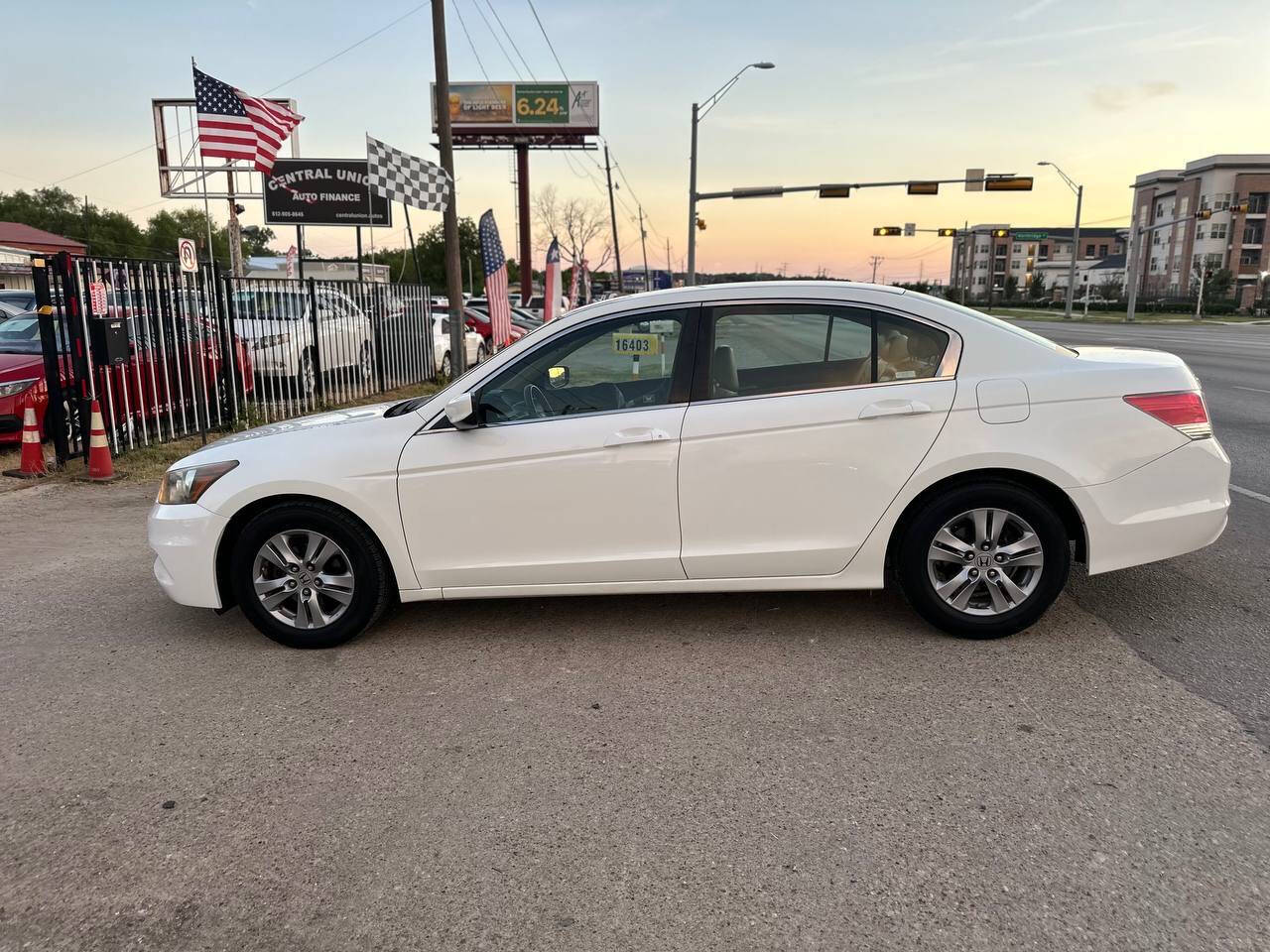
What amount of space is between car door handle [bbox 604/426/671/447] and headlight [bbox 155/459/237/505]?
5.98ft

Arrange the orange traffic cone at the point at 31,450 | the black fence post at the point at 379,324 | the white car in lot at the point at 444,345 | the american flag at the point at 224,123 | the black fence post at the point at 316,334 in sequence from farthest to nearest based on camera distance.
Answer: the white car in lot at the point at 444,345
the black fence post at the point at 379,324
the american flag at the point at 224,123
the black fence post at the point at 316,334
the orange traffic cone at the point at 31,450

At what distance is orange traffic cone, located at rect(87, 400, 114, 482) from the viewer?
27.7 feet

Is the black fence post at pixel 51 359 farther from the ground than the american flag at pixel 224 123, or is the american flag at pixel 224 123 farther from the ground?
the american flag at pixel 224 123

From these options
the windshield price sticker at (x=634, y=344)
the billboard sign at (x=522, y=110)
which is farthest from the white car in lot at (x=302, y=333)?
the billboard sign at (x=522, y=110)

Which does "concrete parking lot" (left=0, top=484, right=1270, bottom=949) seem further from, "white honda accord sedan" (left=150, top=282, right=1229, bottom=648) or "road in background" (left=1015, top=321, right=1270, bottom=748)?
"white honda accord sedan" (left=150, top=282, right=1229, bottom=648)

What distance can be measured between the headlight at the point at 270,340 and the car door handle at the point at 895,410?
10146 mm

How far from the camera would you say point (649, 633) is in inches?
173

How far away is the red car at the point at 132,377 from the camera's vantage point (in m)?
9.16

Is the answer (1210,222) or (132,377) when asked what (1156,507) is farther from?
(1210,222)

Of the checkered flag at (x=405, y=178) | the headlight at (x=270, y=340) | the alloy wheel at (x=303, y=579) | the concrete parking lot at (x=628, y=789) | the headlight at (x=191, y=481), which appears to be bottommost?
the concrete parking lot at (x=628, y=789)

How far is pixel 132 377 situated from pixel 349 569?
687 cm

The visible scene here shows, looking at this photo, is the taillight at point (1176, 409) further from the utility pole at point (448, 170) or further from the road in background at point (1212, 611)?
the utility pole at point (448, 170)

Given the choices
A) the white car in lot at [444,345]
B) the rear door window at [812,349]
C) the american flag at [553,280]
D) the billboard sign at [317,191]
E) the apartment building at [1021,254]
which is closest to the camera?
the rear door window at [812,349]

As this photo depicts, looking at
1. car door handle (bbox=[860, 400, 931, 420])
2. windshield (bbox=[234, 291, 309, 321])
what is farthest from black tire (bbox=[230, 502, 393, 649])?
windshield (bbox=[234, 291, 309, 321])
